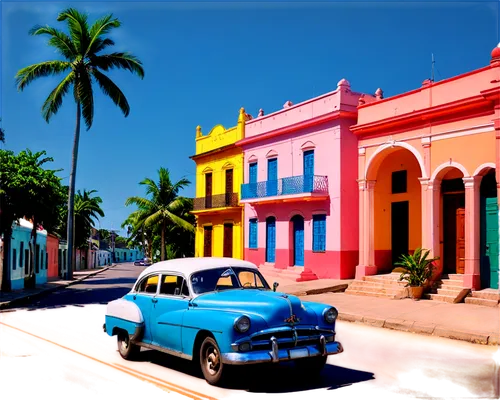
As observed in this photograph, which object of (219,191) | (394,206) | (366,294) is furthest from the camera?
(219,191)

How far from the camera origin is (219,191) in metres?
32.0

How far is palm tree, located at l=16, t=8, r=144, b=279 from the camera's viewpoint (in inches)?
1236

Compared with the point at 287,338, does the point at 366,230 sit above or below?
above

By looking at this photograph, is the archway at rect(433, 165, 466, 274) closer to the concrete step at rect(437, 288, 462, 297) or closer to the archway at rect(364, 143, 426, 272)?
the concrete step at rect(437, 288, 462, 297)

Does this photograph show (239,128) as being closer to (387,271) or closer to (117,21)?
(117,21)

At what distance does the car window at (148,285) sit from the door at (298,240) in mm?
16657

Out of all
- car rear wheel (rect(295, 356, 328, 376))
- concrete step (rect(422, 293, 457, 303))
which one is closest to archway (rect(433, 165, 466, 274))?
concrete step (rect(422, 293, 457, 303))

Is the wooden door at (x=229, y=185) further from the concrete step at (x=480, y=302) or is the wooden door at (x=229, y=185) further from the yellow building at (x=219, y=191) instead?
the concrete step at (x=480, y=302)

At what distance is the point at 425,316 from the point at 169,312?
8.04 metres

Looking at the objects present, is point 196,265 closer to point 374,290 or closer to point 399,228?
point 374,290

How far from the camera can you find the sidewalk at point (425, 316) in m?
11.8

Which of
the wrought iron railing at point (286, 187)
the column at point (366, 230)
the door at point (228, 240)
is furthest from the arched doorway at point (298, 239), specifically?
the door at point (228, 240)

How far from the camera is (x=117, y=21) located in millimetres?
31953

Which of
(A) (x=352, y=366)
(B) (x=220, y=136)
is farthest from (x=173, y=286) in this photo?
(B) (x=220, y=136)
